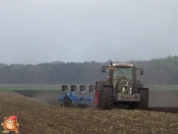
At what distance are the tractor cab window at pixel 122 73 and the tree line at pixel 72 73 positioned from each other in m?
20.4

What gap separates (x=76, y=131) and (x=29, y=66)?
259 ft

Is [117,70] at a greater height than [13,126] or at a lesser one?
greater

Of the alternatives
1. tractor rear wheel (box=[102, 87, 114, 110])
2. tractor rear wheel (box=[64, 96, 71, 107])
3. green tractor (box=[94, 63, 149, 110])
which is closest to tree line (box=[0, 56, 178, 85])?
tractor rear wheel (box=[64, 96, 71, 107])

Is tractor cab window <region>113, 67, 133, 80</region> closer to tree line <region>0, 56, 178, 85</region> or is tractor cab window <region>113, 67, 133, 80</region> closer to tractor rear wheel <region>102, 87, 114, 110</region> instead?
tractor rear wheel <region>102, 87, 114, 110</region>

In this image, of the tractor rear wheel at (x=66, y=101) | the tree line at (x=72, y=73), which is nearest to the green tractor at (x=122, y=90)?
the tractor rear wheel at (x=66, y=101)

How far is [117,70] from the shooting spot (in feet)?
79.6

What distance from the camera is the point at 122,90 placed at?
77.0ft

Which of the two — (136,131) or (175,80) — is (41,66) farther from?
(136,131)

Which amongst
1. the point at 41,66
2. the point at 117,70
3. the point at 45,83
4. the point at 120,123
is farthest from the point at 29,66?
the point at 120,123

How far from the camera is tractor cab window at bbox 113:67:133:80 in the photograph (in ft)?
79.2

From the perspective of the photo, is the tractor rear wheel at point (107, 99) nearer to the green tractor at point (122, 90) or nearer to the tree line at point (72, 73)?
the green tractor at point (122, 90)

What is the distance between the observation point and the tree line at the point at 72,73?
5335cm

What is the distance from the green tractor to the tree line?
20438mm

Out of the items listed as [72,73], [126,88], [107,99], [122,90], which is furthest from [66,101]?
[72,73]
